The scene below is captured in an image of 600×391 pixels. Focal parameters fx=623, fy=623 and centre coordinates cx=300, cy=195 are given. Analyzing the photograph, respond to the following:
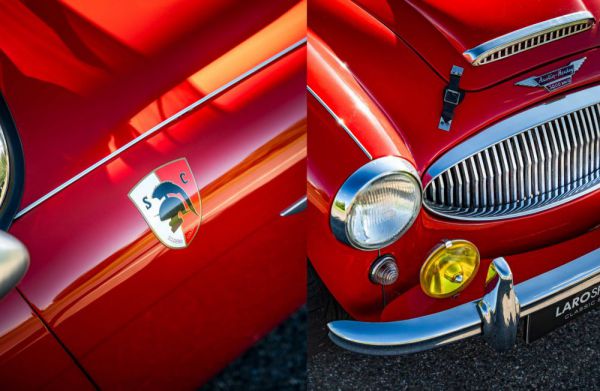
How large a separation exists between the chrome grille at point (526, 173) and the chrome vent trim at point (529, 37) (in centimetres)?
21

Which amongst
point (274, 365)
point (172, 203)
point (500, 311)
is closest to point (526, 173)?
point (500, 311)

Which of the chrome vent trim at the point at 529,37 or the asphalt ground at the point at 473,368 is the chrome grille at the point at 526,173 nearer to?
the chrome vent trim at the point at 529,37

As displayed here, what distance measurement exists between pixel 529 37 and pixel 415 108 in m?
0.38

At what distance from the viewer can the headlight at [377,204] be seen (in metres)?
1.37

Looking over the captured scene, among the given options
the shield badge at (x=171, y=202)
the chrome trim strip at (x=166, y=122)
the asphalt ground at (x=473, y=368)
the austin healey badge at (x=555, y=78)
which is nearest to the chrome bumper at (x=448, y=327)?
the asphalt ground at (x=473, y=368)

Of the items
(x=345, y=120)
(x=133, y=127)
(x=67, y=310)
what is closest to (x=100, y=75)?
(x=133, y=127)

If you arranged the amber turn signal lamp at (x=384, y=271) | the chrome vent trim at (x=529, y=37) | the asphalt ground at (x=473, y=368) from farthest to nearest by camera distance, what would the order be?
the asphalt ground at (x=473, y=368)
the chrome vent trim at (x=529, y=37)
the amber turn signal lamp at (x=384, y=271)

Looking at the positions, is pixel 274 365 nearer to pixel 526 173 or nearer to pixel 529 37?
pixel 526 173

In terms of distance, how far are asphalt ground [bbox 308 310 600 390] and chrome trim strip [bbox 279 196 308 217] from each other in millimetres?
776

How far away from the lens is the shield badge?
3.40 feet

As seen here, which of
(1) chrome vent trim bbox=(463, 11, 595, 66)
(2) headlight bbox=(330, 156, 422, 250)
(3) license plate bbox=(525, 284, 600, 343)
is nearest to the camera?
(2) headlight bbox=(330, 156, 422, 250)

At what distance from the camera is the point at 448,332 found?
5.19 feet

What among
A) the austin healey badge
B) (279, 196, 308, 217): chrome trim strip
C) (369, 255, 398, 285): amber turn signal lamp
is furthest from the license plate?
(279, 196, 308, 217): chrome trim strip

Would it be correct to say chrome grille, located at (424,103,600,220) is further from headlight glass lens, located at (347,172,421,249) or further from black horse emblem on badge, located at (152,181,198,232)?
black horse emblem on badge, located at (152,181,198,232)
